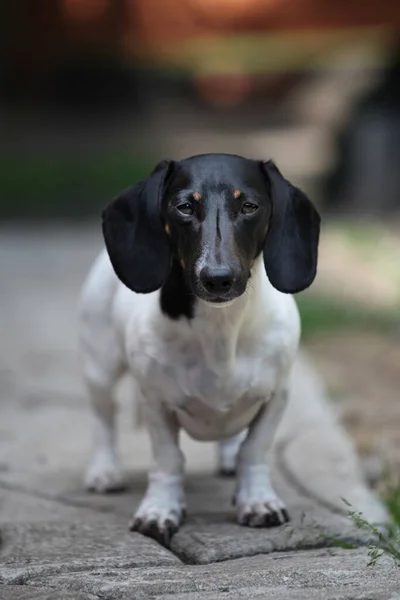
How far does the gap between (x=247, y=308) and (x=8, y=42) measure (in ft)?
39.2

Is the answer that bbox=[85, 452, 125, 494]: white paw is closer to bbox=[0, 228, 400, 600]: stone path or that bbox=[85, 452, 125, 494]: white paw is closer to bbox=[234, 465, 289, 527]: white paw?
bbox=[0, 228, 400, 600]: stone path

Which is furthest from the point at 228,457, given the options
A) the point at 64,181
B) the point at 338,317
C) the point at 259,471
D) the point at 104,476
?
the point at 64,181

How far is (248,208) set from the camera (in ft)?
10.3

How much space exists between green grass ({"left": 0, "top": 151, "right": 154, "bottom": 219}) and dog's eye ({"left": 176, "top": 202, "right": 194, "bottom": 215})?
26.3ft

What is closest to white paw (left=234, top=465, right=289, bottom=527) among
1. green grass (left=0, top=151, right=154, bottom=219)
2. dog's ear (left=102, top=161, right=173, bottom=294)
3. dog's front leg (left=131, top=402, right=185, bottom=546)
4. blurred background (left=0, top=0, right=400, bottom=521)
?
dog's front leg (left=131, top=402, right=185, bottom=546)

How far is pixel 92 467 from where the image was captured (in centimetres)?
406

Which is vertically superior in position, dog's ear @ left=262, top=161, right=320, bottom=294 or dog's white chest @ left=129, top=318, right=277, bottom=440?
dog's ear @ left=262, top=161, right=320, bottom=294

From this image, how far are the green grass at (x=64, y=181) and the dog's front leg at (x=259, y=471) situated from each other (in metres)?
7.74

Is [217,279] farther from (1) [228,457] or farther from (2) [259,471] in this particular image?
(1) [228,457]

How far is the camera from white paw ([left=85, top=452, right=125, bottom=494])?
3.99 meters

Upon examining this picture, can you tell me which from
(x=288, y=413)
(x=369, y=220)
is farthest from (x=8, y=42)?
(x=288, y=413)

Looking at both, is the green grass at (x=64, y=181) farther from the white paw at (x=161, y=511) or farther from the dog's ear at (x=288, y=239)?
the dog's ear at (x=288, y=239)

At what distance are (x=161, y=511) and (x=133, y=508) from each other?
343mm

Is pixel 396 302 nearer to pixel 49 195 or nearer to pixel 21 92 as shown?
pixel 49 195
